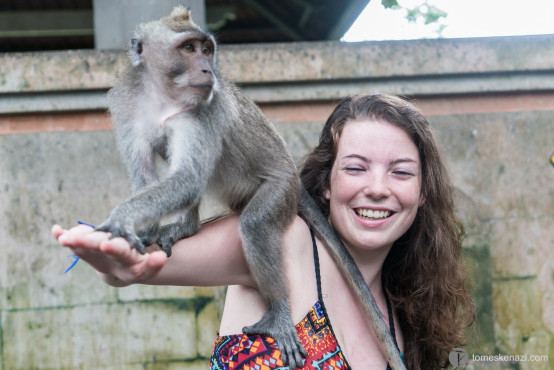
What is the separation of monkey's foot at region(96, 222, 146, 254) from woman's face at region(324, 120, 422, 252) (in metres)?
0.98

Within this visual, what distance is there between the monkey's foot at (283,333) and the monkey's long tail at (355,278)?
0.34 m

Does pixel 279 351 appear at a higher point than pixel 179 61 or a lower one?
lower

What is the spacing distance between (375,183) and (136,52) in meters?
1.22

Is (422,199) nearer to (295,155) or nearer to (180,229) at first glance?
(180,229)

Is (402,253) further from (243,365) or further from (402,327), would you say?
(243,365)

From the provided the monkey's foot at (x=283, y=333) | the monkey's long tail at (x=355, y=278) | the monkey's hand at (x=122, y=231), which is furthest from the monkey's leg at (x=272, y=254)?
the monkey's hand at (x=122, y=231)

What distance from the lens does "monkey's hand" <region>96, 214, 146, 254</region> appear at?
182 centimetres

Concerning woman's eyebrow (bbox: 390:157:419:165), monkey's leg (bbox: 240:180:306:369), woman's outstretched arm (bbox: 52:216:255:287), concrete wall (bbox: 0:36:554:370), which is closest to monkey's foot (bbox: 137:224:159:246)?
woman's outstretched arm (bbox: 52:216:255:287)

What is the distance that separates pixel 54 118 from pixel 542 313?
3529mm

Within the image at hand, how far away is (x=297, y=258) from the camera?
99.3 inches

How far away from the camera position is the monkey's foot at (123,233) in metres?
1.81

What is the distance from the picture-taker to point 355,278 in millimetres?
2615

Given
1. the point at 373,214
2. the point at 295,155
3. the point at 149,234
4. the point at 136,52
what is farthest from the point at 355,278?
the point at 295,155

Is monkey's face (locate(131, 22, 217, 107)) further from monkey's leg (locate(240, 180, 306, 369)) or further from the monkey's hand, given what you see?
the monkey's hand
